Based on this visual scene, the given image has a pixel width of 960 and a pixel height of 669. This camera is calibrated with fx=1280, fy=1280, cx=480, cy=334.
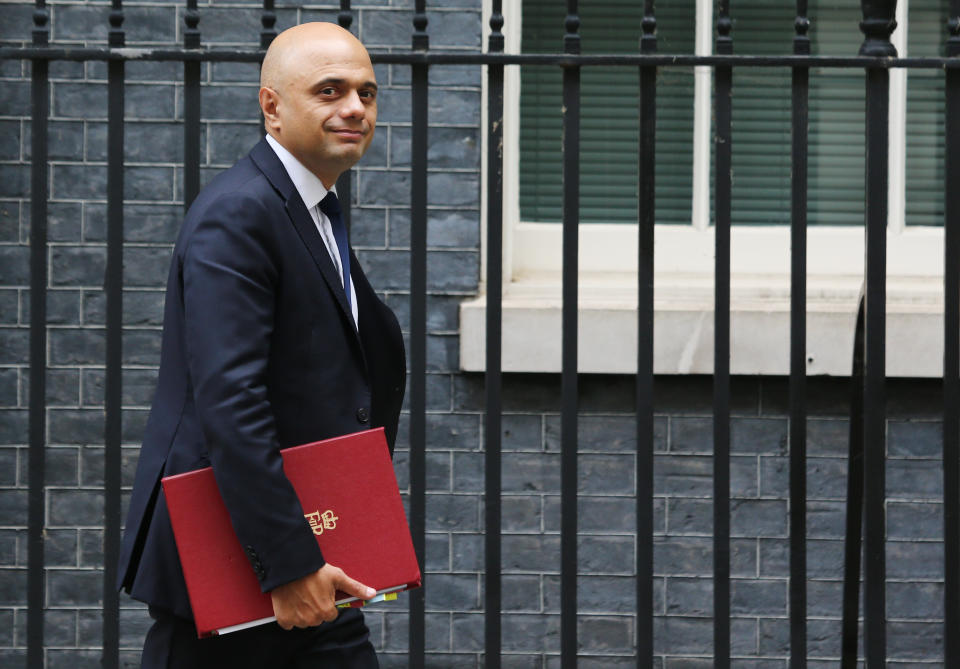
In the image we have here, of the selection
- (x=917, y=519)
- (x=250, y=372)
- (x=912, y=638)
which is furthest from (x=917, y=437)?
(x=250, y=372)

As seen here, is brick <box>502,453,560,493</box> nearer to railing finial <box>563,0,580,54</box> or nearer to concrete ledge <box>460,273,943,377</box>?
concrete ledge <box>460,273,943,377</box>

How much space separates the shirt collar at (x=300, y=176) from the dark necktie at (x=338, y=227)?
0.05m

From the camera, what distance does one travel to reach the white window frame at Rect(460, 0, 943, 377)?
4.42 meters

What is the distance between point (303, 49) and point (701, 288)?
2641 mm

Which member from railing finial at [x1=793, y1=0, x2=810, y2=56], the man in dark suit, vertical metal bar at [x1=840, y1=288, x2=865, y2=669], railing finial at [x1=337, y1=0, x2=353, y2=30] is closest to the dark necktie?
the man in dark suit

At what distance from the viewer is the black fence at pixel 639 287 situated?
285cm

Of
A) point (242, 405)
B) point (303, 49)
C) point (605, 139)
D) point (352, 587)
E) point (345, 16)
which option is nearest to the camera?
point (242, 405)

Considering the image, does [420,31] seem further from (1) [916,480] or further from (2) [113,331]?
(1) [916,480]

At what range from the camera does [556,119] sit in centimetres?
489

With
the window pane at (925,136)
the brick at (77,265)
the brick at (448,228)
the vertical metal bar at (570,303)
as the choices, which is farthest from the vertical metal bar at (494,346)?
the window pane at (925,136)

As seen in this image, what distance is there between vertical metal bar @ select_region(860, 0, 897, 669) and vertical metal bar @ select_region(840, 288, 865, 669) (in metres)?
0.04

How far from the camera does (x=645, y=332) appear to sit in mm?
2879

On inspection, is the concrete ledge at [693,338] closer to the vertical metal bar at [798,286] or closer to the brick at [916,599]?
the brick at [916,599]

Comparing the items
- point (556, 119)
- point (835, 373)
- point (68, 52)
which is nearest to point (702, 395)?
point (835, 373)
